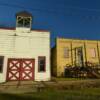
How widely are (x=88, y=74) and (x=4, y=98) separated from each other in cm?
2191

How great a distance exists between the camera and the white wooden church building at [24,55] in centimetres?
2362

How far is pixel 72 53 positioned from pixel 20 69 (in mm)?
17160

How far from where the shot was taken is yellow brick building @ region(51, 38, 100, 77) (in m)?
37.7

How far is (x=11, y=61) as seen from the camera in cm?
2375

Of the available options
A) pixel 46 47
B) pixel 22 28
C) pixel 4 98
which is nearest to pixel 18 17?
pixel 22 28

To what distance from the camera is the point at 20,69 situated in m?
23.8

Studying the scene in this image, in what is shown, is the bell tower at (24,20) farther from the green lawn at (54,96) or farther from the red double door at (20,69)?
the green lawn at (54,96)

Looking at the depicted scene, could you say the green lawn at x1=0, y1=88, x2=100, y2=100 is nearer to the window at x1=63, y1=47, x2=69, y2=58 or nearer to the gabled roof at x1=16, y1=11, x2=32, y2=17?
the gabled roof at x1=16, y1=11, x2=32, y2=17

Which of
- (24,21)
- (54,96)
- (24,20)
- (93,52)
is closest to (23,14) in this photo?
(24,20)

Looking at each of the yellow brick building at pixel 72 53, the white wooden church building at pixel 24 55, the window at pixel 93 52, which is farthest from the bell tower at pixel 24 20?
the window at pixel 93 52

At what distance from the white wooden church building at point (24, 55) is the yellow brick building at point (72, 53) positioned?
1316 cm

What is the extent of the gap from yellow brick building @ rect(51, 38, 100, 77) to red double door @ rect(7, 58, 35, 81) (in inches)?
536

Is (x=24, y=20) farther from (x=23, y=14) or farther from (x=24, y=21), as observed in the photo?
(x=23, y=14)

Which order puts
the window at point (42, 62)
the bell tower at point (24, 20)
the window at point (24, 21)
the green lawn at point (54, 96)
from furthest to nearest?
the window at point (24, 21) < the bell tower at point (24, 20) < the window at point (42, 62) < the green lawn at point (54, 96)
